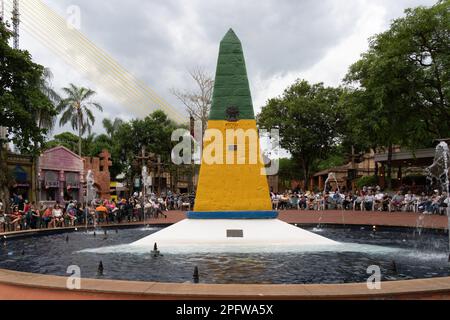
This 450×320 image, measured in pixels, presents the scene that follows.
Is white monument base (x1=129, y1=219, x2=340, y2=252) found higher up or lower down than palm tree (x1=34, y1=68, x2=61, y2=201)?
lower down

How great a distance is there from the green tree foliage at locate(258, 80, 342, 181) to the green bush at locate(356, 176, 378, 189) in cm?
550

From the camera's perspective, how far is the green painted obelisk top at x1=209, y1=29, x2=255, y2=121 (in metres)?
14.7

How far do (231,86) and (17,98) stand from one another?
15.8 metres

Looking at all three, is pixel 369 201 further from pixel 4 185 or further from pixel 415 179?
pixel 4 185

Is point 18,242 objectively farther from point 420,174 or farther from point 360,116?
point 420,174

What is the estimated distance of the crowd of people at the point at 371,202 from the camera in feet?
79.2

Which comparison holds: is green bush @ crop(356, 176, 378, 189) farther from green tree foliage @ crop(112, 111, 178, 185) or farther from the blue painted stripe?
the blue painted stripe

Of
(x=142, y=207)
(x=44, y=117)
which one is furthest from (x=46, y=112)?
(x=142, y=207)

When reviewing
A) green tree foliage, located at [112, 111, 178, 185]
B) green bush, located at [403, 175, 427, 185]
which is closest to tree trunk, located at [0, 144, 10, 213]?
green tree foliage, located at [112, 111, 178, 185]

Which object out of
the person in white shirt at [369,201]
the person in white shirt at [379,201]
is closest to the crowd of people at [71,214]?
the person in white shirt at [369,201]

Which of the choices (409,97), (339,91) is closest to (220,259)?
(409,97)

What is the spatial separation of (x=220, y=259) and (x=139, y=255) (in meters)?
2.11

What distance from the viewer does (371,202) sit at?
28438mm
